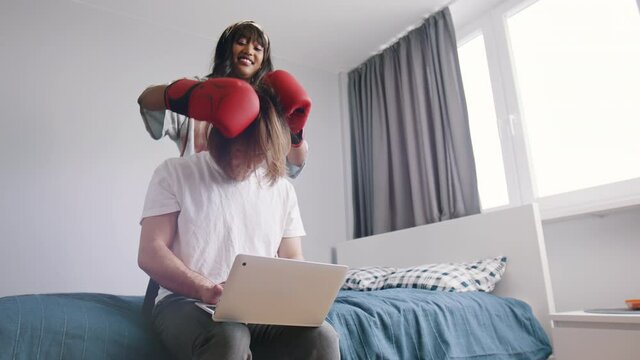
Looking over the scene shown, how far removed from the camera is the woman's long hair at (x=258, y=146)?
44.4 inches

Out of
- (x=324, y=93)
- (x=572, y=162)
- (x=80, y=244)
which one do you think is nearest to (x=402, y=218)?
(x=572, y=162)

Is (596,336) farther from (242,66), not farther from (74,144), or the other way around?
(74,144)

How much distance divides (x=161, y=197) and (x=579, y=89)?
2.02 m

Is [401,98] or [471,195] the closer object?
[471,195]

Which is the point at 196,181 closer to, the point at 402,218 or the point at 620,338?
the point at 620,338

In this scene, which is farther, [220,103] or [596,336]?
[596,336]

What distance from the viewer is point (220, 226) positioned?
1105mm

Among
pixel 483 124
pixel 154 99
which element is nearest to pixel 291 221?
pixel 154 99

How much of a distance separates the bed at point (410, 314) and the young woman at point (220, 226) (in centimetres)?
15

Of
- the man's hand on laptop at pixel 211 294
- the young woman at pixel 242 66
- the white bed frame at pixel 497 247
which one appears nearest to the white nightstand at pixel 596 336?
the white bed frame at pixel 497 247

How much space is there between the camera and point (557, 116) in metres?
2.33

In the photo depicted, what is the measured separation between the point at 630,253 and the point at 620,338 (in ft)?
2.02

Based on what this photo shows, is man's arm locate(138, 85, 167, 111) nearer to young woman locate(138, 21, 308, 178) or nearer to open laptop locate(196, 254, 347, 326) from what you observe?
young woman locate(138, 21, 308, 178)

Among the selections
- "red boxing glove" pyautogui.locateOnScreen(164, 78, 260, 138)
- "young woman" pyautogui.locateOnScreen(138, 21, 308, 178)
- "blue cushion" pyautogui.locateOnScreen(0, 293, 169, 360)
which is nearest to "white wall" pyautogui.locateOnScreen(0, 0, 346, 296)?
"young woman" pyautogui.locateOnScreen(138, 21, 308, 178)
